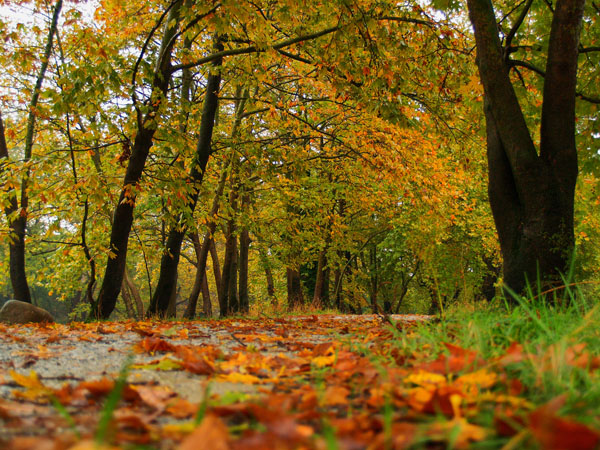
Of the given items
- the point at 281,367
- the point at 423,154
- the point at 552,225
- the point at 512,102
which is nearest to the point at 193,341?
the point at 281,367

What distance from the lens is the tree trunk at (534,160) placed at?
3.58 meters

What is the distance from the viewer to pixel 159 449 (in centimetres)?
94

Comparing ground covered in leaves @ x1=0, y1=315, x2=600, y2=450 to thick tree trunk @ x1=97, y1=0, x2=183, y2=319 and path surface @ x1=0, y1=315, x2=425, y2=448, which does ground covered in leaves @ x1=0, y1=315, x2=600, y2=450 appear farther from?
thick tree trunk @ x1=97, y1=0, x2=183, y2=319

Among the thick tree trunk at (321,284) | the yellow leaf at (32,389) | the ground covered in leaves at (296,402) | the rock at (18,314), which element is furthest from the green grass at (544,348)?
the thick tree trunk at (321,284)

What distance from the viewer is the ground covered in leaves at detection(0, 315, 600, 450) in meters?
0.87

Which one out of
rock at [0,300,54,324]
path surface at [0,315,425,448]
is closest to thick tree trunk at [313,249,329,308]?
rock at [0,300,54,324]

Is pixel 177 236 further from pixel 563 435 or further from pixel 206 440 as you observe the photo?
pixel 563 435

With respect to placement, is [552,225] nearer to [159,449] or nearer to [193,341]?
[193,341]

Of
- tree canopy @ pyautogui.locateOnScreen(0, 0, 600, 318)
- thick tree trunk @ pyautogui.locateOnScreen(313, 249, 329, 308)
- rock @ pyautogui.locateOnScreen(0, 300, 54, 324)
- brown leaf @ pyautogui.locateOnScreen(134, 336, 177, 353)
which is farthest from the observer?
thick tree trunk @ pyautogui.locateOnScreen(313, 249, 329, 308)

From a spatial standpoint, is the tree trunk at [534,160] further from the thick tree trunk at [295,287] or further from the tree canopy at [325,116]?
the thick tree trunk at [295,287]

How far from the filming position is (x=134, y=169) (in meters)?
6.57

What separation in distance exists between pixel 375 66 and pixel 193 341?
4253 mm

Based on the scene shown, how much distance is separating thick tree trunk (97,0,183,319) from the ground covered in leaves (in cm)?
415

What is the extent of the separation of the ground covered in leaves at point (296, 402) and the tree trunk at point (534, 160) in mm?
2047
